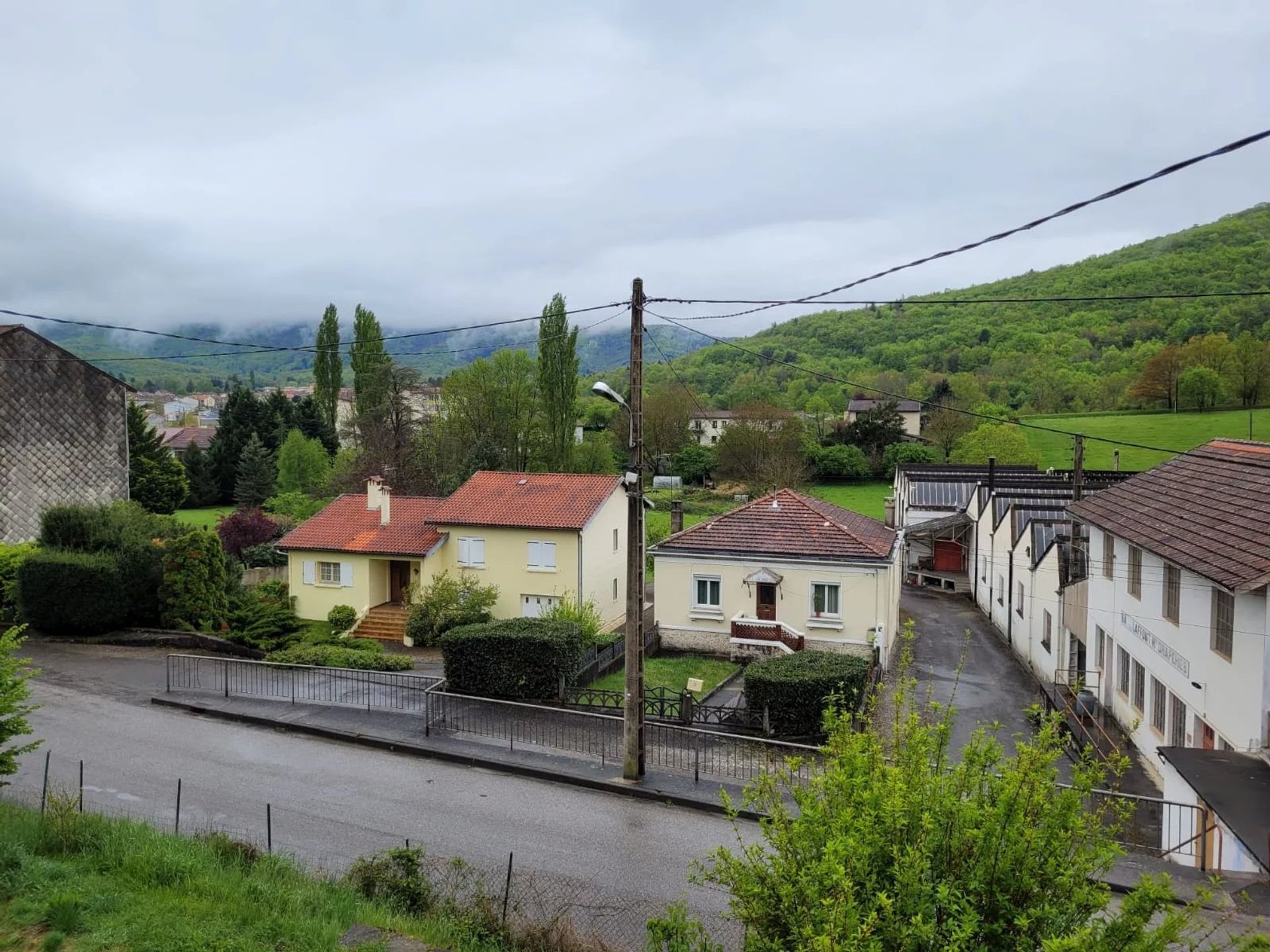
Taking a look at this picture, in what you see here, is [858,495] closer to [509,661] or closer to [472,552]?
[472,552]

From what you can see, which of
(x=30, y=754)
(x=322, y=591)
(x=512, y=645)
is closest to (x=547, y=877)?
(x=512, y=645)

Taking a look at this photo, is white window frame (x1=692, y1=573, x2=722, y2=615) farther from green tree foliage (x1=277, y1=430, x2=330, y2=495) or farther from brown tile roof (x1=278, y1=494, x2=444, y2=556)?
green tree foliage (x1=277, y1=430, x2=330, y2=495)

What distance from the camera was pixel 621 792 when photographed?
53.5 ft

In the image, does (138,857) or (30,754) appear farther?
(30,754)

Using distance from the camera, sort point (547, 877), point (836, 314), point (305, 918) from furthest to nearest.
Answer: point (836, 314), point (547, 877), point (305, 918)

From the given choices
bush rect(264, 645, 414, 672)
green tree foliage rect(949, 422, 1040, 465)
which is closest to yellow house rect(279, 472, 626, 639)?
bush rect(264, 645, 414, 672)

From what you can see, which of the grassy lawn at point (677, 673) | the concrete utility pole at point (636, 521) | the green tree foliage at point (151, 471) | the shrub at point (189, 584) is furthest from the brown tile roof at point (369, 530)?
the green tree foliage at point (151, 471)

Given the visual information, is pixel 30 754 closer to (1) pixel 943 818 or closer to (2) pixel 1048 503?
(1) pixel 943 818

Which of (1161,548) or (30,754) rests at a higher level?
(1161,548)

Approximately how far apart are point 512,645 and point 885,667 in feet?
39.1

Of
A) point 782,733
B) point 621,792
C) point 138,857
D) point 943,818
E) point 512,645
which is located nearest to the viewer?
point 943,818

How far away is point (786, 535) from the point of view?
2839 centimetres

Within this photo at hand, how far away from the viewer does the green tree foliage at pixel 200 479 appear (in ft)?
236

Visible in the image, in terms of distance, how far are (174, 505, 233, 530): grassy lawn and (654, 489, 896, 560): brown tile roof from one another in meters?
42.8
